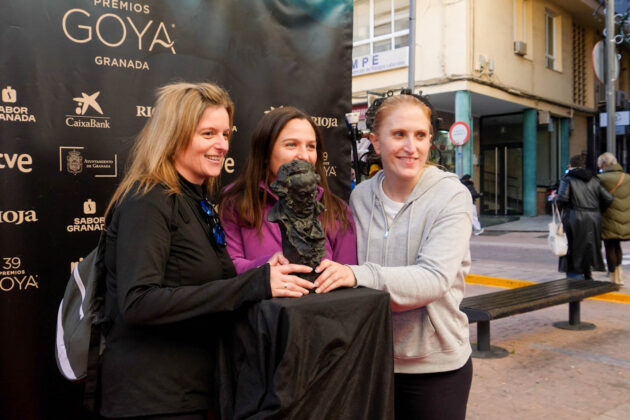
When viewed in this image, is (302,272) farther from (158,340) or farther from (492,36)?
(492,36)

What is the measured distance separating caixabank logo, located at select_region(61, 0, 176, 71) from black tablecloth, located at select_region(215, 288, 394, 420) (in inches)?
72.5

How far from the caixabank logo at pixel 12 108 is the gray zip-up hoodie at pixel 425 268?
70.5 inches

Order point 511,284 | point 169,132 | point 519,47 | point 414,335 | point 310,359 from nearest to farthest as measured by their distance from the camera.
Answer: point 310,359, point 169,132, point 414,335, point 511,284, point 519,47

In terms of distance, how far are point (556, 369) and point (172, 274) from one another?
13.0 ft

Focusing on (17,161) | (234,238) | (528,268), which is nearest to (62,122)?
(17,161)

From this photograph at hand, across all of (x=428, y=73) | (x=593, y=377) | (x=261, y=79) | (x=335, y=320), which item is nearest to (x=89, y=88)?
(x=261, y=79)

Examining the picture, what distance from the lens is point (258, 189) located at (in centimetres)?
212

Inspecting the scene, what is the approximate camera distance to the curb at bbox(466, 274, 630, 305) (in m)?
7.23

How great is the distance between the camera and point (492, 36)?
17.0 m

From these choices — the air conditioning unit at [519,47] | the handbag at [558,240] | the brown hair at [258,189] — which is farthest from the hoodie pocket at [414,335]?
the air conditioning unit at [519,47]

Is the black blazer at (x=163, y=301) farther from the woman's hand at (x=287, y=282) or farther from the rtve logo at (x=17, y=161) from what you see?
the rtve logo at (x=17, y=161)

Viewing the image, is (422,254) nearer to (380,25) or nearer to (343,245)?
(343,245)

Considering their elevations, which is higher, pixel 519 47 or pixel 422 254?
pixel 519 47

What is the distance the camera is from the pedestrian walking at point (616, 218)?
775cm
